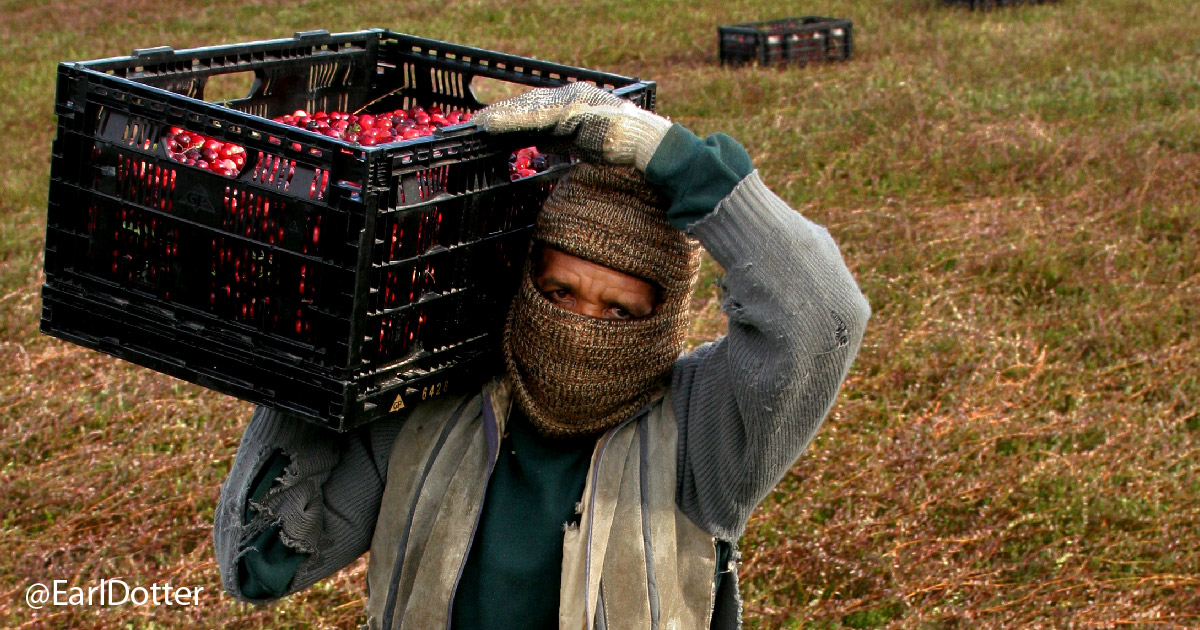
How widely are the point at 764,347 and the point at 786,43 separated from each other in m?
10.8

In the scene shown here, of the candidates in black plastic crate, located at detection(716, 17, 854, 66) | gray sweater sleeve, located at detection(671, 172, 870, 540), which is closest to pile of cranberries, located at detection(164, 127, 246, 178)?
gray sweater sleeve, located at detection(671, 172, 870, 540)

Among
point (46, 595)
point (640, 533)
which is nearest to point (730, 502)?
point (640, 533)

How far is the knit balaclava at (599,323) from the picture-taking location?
88.0 inches

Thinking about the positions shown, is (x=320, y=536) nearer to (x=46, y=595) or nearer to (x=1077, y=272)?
(x=46, y=595)

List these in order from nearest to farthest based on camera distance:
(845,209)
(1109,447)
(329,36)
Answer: (329,36) → (1109,447) → (845,209)

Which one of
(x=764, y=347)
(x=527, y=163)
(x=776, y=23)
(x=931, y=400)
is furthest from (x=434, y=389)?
(x=776, y=23)

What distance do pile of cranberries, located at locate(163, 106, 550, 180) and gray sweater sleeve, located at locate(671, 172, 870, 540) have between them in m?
0.50

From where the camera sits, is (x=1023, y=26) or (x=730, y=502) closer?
(x=730, y=502)

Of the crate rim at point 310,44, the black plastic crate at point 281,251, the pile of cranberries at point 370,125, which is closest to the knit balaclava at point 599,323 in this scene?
the black plastic crate at point 281,251

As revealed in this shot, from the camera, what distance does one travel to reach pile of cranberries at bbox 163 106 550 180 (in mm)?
2225

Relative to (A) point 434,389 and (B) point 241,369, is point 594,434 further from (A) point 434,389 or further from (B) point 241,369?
(B) point 241,369

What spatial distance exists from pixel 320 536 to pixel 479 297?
541mm

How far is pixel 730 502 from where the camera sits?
2271 millimetres

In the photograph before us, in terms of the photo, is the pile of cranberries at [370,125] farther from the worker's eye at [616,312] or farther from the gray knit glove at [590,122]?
the worker's eye at [616,312]
